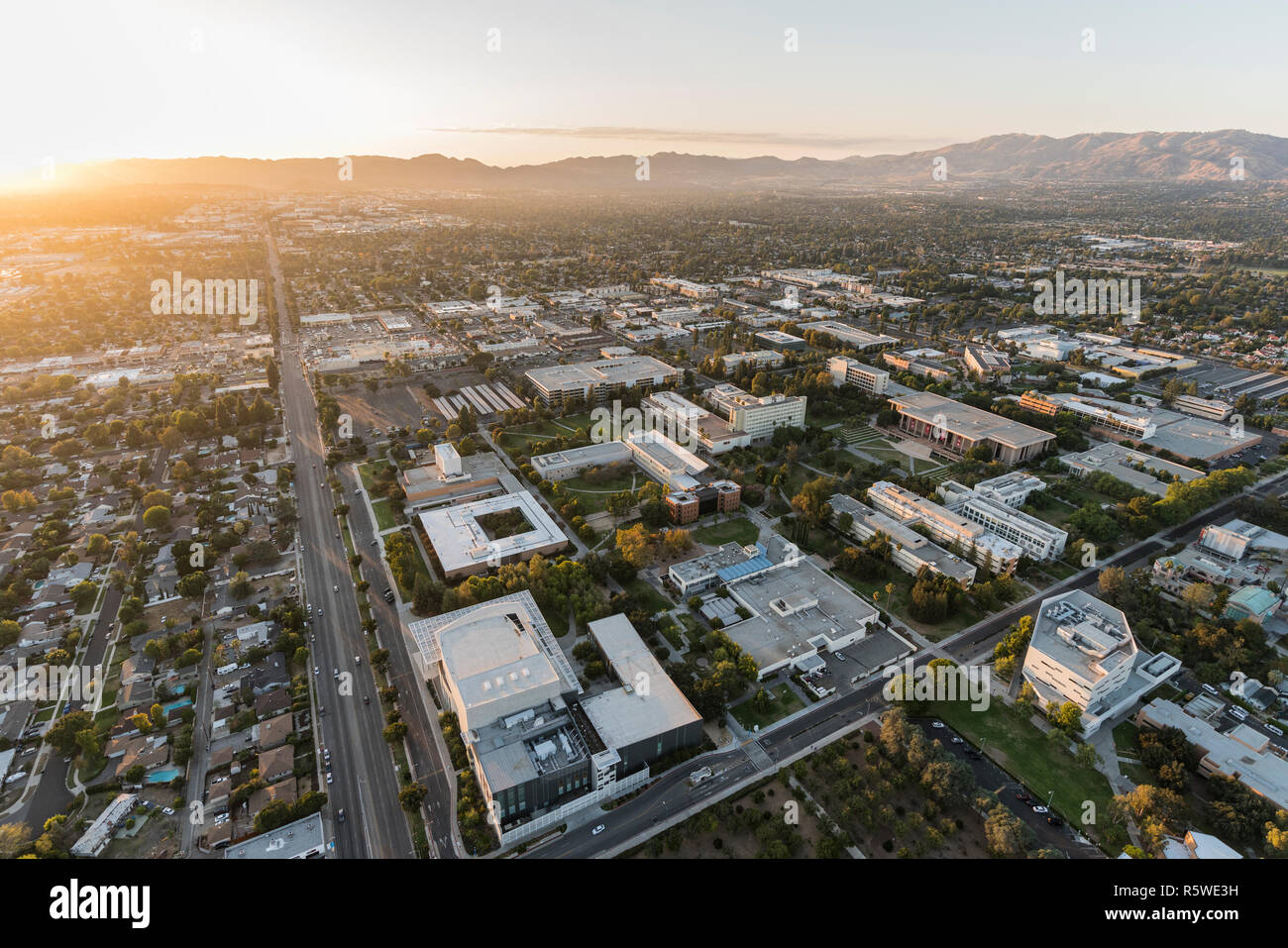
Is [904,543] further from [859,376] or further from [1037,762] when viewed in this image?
[859,376]

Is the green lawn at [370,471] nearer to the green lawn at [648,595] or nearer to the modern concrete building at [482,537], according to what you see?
the modern concrete building at [482,537]

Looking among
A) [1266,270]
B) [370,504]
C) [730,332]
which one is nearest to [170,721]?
[370,504]

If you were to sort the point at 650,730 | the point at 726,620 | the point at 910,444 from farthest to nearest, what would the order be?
1. the point at 910,444
2. the point at 726,620
3. the point at 650,730

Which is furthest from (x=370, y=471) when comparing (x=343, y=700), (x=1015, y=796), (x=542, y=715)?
(x=1015, y=796)

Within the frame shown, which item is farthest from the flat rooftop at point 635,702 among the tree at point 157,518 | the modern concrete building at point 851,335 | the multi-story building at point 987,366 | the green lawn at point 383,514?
the modern concrete building at point 851,335

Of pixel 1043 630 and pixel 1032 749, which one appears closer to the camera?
pixel 1032 749

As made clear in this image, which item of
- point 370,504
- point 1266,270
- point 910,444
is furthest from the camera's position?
point 1266,270

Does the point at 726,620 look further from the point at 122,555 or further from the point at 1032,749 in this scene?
the point at 122,555
